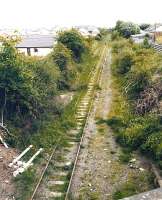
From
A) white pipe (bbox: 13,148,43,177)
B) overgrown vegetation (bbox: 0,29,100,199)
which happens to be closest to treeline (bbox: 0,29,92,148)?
overgrown vegetation (bbox: 0,29,100,199)

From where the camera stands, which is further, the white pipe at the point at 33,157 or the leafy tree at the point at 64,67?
the leafy tree at the point at 64,67

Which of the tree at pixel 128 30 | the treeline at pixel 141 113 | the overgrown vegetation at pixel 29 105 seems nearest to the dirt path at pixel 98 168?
the treeline at pixel 141 113

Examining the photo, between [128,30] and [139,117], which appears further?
[128,30]

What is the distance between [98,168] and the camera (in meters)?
16.0

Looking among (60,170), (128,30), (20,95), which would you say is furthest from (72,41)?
(128,30)

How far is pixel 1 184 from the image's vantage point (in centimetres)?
1401

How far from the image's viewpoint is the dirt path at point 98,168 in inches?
548

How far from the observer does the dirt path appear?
13.9 metres

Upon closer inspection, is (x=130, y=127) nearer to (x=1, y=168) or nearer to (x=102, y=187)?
(x=102, y=187)

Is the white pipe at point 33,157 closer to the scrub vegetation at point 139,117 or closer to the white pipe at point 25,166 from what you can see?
the white pipe at point 25,166

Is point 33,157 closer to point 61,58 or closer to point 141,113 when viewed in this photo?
point 141,113

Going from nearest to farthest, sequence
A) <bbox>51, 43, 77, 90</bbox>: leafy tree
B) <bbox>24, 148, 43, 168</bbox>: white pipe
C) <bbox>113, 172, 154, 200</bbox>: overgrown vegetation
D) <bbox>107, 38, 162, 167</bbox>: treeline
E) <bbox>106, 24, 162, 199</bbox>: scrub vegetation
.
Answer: <bbox>113, 172, 154, 200</bbox>: overgrown vegetation < <bbox>24, 148, 43, 168</bbox>: white pipe < <bbox>106, 24, 162, 199</bbox>: scrub vegetation < <bbox>107, 38, 162, 167</bbox>: treeline < <bbox>51, 43, 77, 90</bbox>: leafy tree

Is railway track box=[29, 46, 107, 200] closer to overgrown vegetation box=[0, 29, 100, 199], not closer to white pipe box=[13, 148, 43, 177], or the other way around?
overgrown vegetation box=[0, 29, 100, 199]

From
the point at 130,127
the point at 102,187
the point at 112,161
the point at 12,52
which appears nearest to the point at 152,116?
the point at 130,127
